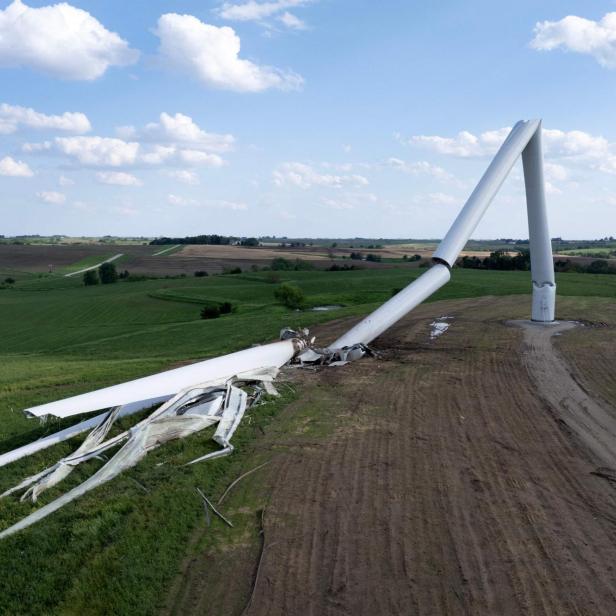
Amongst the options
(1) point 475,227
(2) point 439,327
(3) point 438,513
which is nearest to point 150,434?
(3) point 438,513

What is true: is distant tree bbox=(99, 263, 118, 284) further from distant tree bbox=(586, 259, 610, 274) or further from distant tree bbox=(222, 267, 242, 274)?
distant tree bbox=(586, 259, 610, 274)

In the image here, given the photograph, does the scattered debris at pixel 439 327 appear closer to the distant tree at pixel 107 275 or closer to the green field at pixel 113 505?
the green field at pixel 113 505

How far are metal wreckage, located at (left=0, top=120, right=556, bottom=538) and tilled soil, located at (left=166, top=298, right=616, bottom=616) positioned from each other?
2231 millimetres

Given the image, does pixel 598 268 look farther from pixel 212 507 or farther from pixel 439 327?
pixel 212 507

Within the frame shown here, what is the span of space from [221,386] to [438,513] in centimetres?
739

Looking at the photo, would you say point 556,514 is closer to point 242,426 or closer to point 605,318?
point 242,426

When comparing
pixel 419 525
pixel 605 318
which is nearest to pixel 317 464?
pixel 419 525

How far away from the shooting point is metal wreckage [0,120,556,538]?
10.9 meters

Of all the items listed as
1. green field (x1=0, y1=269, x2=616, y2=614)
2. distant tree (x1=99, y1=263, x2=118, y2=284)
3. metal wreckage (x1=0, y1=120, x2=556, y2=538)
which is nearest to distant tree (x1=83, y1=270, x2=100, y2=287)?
distant tree (x1=99, y1=263, x2=118, y2=284)

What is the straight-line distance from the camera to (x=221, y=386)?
14844mm

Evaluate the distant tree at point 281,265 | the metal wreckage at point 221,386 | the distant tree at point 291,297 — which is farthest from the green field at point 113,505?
the distant tree at point 281,265

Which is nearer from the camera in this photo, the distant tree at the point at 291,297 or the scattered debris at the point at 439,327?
the scattered debris at the point at 439,327

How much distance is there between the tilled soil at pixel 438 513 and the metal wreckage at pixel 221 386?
2231 millimetres

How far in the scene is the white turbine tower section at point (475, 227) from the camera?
74.5ft
